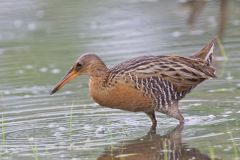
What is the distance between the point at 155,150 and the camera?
28.7ft

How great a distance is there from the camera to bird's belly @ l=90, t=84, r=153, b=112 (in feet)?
32.3

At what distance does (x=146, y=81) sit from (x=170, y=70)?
36 centimetres

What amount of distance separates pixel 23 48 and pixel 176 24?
2.96m

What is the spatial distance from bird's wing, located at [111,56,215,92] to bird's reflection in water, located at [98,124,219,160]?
0.89 m

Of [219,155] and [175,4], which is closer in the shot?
[219,155]

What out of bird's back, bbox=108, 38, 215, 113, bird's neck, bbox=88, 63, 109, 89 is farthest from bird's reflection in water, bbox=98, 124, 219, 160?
bird's neck, bbox=88, 63, 109, 89

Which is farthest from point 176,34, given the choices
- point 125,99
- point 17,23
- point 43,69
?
point 125,99

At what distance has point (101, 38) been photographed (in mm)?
15227

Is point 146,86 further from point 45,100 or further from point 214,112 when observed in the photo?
point 45,100

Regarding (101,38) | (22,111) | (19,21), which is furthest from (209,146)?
(19,21)

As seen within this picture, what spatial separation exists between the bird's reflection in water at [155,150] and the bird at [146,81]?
1.80 ft

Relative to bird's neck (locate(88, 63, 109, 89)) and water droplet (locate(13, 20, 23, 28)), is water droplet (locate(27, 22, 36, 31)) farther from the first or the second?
bird's neck (locate(88, 63, 109, 89))

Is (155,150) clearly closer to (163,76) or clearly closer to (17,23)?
(163,76)

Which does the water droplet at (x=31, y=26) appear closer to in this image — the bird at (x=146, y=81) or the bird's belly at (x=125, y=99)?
the bird at (x=146, y=81)
